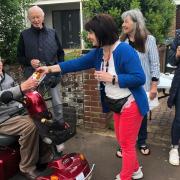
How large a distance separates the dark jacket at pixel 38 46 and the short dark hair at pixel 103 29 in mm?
1537

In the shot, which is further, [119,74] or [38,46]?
[38,46]

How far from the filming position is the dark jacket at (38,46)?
4445mm

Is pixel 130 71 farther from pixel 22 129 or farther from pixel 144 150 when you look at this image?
pixel 144 150

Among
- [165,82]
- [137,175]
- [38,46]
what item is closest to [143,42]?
[165,82]

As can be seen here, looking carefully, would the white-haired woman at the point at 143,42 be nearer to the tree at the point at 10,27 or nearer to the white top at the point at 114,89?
the white top at the point at 114,89

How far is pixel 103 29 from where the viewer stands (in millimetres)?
2885

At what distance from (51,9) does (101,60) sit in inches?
718

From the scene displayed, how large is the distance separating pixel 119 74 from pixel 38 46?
1784mm

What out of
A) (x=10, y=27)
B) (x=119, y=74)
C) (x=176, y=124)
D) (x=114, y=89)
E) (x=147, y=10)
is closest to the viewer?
(x=119, y=74)

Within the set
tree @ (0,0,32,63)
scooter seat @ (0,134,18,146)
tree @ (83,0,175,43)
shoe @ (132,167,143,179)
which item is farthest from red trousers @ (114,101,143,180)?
tree @ (83,0,175,43)

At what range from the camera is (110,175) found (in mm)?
3869

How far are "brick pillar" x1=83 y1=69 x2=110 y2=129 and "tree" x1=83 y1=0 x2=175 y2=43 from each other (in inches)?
64.1

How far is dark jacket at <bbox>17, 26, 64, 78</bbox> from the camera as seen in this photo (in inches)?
175

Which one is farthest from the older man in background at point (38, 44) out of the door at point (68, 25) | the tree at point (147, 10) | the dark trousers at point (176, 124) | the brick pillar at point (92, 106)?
the door at point (68, 25)
